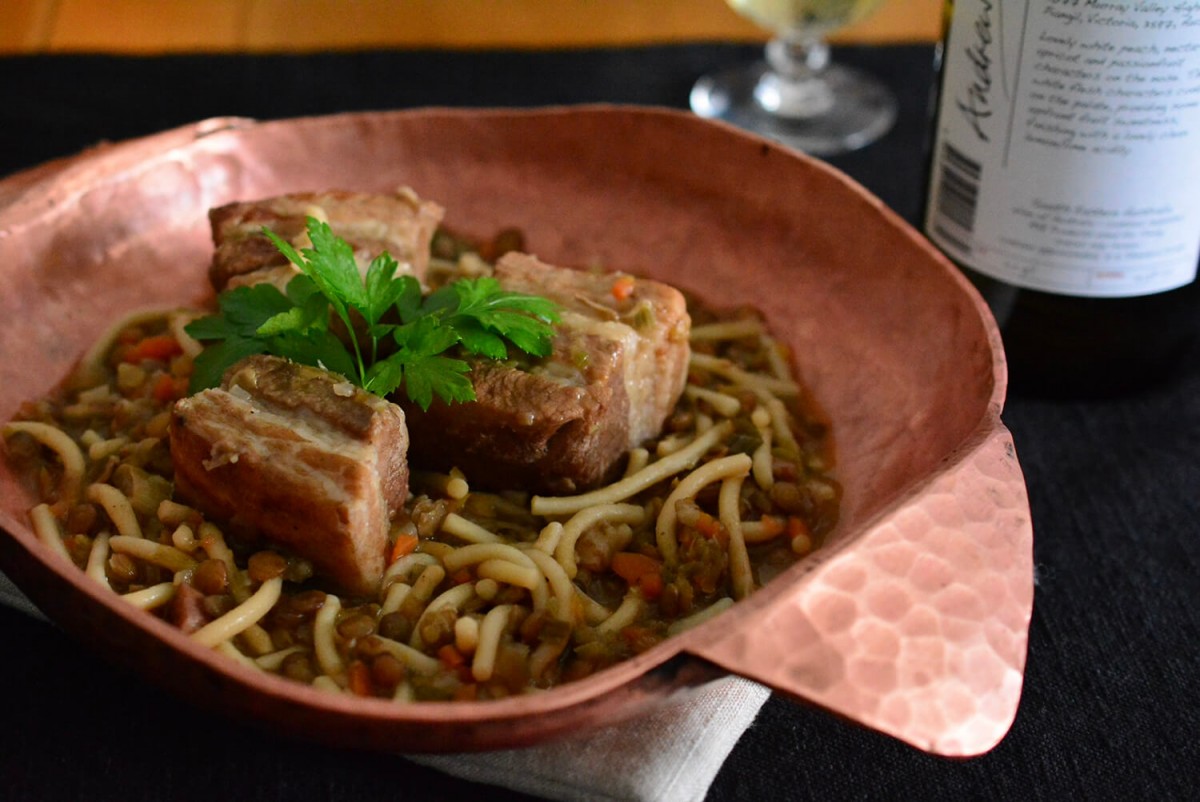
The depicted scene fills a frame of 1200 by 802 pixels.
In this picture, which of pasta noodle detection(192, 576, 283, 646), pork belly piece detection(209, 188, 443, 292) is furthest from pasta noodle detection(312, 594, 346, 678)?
pork belly piece detection(209, 188, 443, 292)

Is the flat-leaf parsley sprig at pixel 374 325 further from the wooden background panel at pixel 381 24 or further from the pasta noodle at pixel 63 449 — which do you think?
the wooden background panel at pixel 381 24

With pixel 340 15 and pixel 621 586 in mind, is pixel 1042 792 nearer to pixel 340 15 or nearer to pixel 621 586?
pixel 621 586

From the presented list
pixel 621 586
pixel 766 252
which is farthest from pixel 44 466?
pixel 766 252

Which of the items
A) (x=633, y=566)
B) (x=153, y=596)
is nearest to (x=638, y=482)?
(x=633, y=566)

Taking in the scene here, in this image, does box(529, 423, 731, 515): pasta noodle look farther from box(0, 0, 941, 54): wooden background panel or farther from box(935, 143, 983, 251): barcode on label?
box(0, 0, 941, 54): wooden background panel

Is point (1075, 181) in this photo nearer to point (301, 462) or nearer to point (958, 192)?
point (958, 192)

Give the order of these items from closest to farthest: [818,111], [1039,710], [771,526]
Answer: [1039,710] < [771,526] < [818,111]
